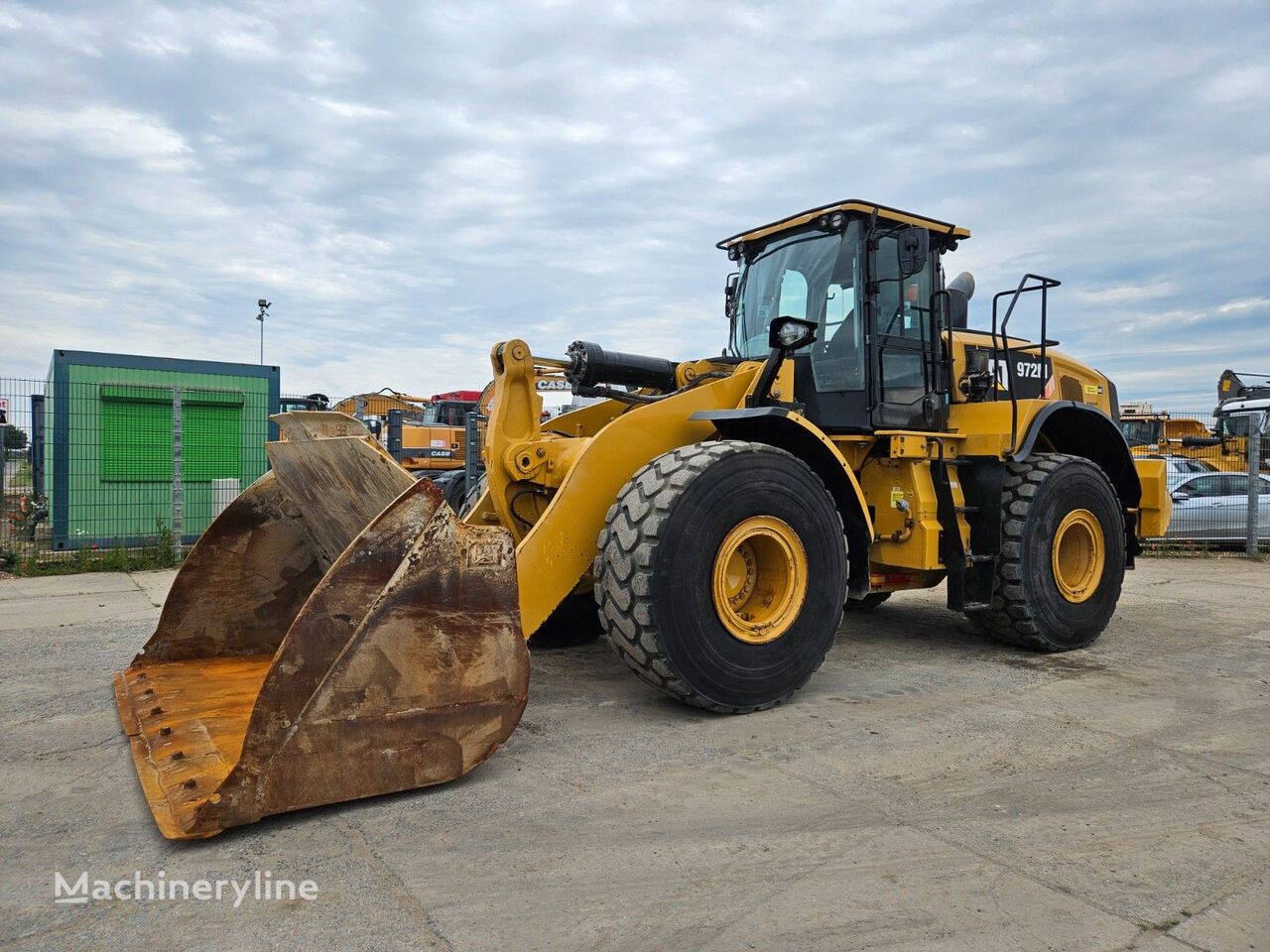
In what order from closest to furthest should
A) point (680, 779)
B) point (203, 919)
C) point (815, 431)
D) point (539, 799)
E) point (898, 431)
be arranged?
point (203, 919), point (539, 799), point (680, 779), point (815, 431), point (898, 431)

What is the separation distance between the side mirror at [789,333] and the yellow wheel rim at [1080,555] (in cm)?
250

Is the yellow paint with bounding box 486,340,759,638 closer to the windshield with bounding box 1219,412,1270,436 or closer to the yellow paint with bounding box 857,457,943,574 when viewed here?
the yellow paint with bounding box 857,457,943,574

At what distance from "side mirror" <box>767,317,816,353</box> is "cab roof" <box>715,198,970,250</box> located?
40.3 inches

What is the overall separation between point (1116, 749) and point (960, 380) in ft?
9.32

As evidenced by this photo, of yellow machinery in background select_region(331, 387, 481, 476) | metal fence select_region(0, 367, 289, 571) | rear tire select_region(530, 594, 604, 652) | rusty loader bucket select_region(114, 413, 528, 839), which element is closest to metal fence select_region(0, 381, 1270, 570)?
metal fence select_region(0, 367, 289, 571)

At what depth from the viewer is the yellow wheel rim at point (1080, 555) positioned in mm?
5909

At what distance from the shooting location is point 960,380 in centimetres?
598

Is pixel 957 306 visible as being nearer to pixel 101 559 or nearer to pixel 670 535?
pixel 670 535

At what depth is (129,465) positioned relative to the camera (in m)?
10.9

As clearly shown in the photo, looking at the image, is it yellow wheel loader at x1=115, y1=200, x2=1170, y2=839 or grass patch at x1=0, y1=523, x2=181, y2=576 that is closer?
yellow wheel loader at x1=115, y1=200, x2=1170, y2=839

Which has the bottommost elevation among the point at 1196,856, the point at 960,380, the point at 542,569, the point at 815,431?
the point at 1196,856

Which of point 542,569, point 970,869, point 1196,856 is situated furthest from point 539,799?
point 1196,856

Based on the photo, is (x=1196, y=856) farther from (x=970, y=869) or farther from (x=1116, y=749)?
(x=1116, y=749)

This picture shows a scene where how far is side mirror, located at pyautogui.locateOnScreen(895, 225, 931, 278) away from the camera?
4766 mm
